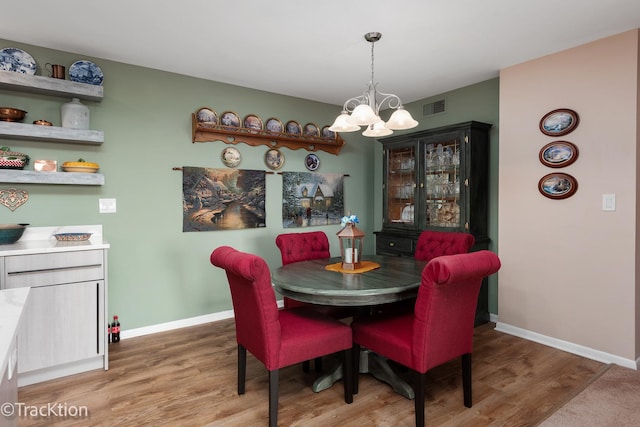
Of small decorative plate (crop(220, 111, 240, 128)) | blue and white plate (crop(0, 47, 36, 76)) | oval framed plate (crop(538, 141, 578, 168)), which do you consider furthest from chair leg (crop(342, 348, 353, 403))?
blue and white plate (crop(0, 47, 36, 76))

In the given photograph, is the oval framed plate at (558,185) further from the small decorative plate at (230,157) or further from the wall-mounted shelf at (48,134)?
the wall-mounted shelf at (48,134)

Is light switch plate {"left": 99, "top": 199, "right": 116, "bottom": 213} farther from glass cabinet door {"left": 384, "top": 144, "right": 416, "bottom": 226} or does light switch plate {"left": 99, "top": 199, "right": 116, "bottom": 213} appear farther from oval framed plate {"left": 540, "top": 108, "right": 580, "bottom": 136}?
oval framed plate {"left": 540, "top": 108, "right": 580, "bottom": 136}

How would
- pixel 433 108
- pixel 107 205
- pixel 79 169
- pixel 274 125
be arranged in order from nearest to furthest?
1. pixel 79 169
2. pixel 107 205
3. pixel 274 125
4. pixel 433 108

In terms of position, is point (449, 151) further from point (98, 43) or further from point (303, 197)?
point (98, 43)

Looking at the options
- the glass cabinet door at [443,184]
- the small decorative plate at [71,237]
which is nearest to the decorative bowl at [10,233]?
the small decorative plate at [71,237]

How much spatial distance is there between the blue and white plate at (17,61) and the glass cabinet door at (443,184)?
367 cm

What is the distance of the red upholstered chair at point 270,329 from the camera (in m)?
2.00

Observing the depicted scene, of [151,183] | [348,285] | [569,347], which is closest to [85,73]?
[151,183]

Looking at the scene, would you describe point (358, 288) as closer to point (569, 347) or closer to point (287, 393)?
point (287, 393)

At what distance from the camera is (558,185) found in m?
3.19

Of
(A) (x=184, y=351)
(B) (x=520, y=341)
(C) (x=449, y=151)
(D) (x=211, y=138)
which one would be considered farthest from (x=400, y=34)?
(A) (x=184, y=351)

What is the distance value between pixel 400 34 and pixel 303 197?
226cm

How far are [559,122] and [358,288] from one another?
238cm

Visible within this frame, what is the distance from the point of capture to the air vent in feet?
14.4
